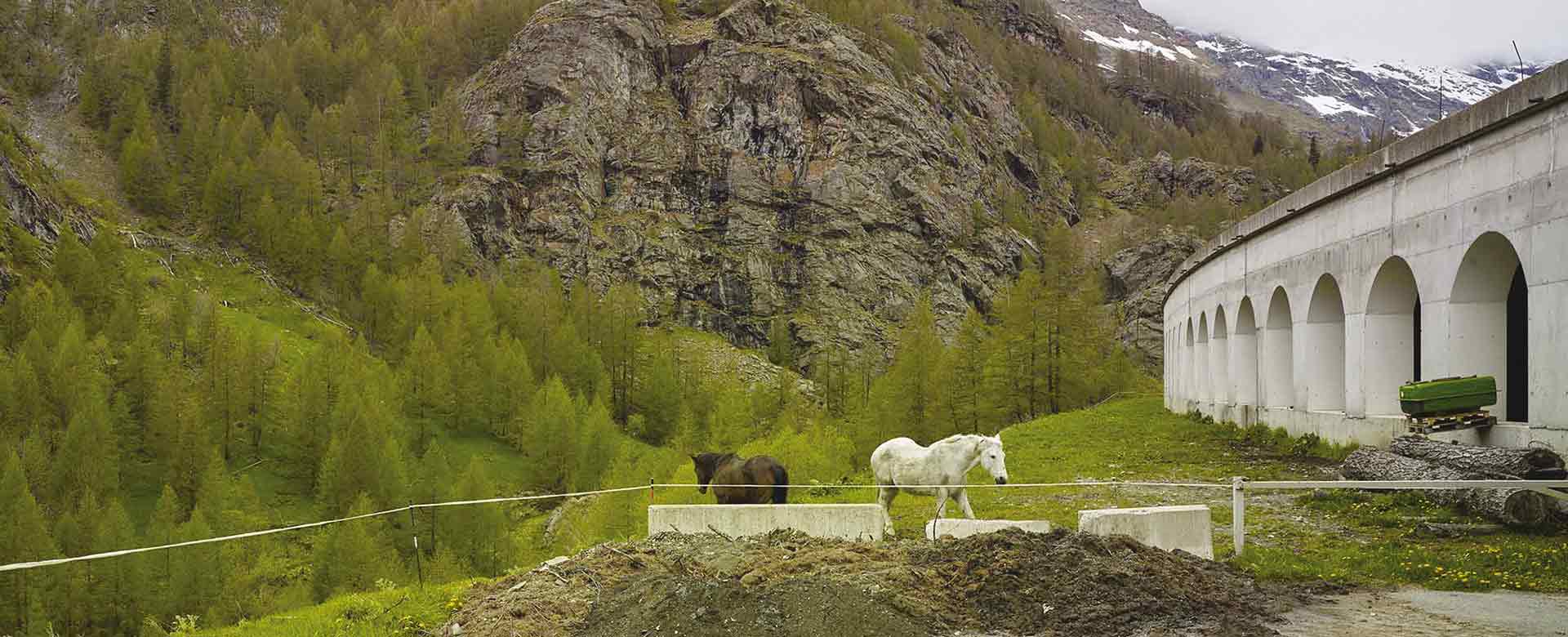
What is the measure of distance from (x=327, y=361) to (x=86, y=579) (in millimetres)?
23710

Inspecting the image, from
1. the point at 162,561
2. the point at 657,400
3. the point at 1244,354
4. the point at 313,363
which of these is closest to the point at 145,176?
the point at 313,363

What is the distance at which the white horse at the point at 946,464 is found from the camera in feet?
50.7

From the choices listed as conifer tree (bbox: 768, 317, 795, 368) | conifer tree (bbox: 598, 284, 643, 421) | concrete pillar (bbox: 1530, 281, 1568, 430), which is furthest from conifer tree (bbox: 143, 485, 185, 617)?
conifer tree (bbox: 768, 317, 795, 368)

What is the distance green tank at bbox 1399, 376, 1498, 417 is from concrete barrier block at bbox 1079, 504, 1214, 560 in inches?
330

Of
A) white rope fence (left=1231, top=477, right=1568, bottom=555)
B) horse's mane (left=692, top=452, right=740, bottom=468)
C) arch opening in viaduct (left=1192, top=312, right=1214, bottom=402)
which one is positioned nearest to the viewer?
white rope fence (left=1231, top=477, right=1568, bottom=555)

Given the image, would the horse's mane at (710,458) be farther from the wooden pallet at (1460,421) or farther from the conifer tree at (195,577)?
the conifer tree at (195,577)

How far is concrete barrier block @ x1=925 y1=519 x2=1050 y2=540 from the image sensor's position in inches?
510

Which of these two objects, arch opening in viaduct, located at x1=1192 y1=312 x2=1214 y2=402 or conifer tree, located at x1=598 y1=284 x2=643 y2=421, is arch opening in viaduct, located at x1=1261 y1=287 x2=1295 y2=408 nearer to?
arch opening in viaduct, located at x1=1192 y1=312 x2=1214 y2=402

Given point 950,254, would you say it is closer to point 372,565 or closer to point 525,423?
point 525,423

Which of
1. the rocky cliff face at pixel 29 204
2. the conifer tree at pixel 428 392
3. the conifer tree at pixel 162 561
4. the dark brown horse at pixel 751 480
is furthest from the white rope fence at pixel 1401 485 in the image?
the rocky cliff face at pixel 29 204

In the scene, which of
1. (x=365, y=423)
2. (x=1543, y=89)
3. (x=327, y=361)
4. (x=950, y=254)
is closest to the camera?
(x=1543, y=89)

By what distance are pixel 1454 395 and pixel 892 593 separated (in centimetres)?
1393

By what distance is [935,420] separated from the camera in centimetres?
5566

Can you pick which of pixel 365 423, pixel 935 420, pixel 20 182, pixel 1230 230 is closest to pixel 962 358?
pixel 935 420
